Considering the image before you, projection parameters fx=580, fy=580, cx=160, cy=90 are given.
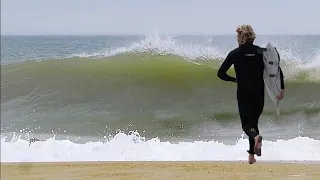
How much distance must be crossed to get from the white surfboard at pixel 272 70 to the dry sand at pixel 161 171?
149cm

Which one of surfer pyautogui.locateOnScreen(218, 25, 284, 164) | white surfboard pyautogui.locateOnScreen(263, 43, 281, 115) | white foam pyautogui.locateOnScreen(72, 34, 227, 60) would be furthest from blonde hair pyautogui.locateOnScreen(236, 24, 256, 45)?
white foam pyautogui.locateOnScreen(72, 34, 227, 60)

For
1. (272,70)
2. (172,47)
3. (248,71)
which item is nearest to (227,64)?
(248,71)

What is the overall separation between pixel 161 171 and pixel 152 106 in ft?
13.3

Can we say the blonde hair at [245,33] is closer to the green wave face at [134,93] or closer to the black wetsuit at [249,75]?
the black wetsuit at [249,75]

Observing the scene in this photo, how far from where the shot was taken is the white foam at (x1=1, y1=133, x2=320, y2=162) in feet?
18.1

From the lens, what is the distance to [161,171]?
448cm

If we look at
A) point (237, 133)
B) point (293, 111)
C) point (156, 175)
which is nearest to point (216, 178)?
point (156, 175)

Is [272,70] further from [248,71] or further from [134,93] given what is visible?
[134,93]

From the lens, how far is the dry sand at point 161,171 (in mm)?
4195

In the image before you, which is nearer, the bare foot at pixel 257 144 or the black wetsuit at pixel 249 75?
the black wetsuit at pixel 249 75

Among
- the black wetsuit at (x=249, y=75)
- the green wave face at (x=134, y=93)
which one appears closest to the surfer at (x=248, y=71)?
the black wetsuit at (x=249, y=75)

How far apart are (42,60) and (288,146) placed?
7.25 metres

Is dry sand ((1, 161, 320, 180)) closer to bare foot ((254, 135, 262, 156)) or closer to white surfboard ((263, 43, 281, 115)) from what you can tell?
bare foot ((254, 135, 262, 156))

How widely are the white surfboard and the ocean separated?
2638 mm
